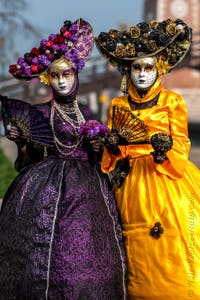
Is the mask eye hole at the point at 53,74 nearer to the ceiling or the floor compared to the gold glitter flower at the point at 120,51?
nearer to the floor

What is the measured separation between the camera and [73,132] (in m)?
4.36

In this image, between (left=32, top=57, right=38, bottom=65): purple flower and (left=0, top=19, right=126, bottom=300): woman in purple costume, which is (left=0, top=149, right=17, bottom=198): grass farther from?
(left=32, top=57, right=38, bottom=65): purple flower

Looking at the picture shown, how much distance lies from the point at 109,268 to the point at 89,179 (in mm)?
658

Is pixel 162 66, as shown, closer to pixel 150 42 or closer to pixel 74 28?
pixel 150 42

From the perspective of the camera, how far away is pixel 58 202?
4020 mm

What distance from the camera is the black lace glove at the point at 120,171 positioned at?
4.31m

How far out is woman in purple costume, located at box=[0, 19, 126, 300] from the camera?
387cm

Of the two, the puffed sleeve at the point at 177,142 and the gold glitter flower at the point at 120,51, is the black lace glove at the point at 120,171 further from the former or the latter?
the gold glitter flower at the point at 120,51

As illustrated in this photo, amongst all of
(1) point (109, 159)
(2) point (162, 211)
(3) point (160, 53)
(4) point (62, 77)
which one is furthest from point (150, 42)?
(2) point (162, 211)

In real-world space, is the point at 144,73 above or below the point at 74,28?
below

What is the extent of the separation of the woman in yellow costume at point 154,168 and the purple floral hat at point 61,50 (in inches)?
5.6

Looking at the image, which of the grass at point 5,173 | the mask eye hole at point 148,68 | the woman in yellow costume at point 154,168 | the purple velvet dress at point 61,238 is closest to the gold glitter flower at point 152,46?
the woman in yellow costume at point 154,168

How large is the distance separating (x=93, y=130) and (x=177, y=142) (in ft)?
2.03

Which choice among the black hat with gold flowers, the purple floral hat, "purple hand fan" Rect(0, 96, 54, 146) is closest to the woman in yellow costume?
the black hat with gold flowers
